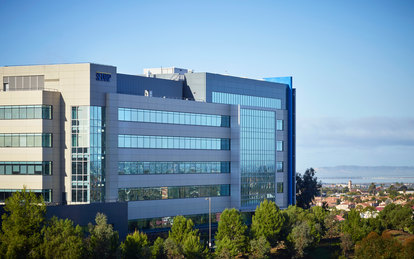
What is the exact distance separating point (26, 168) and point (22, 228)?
18373 millimetres

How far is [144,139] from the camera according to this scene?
299 feet

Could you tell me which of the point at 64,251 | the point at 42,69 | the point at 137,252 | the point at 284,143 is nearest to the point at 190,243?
the point at 137,252

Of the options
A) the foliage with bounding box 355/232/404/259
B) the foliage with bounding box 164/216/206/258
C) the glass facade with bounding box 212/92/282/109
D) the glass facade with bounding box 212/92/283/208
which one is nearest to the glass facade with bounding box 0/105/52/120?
the foliage with bounding box 164/216/206/258

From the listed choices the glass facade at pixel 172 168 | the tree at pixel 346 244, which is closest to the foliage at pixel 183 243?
the glass facade at pixel 172 168

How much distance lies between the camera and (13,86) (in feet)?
285

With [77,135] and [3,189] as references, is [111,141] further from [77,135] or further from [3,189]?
[3,189]

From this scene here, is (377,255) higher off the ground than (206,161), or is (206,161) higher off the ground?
(206,161)

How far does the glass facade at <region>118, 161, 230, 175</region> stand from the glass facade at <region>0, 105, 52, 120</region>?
11865mm

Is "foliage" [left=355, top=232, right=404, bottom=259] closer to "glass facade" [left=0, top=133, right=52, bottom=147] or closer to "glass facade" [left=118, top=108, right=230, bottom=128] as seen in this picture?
"glass facade" [left=118, top=108, right=230, bottom=128]

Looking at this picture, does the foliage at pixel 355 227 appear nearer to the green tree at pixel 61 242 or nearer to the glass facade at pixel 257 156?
the glass facade at pixel 257 156

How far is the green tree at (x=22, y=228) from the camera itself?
2534 inches

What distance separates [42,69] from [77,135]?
33.0 feet

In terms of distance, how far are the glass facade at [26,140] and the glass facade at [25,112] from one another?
2.20m

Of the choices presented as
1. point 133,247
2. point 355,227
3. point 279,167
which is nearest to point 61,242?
point 133,247
